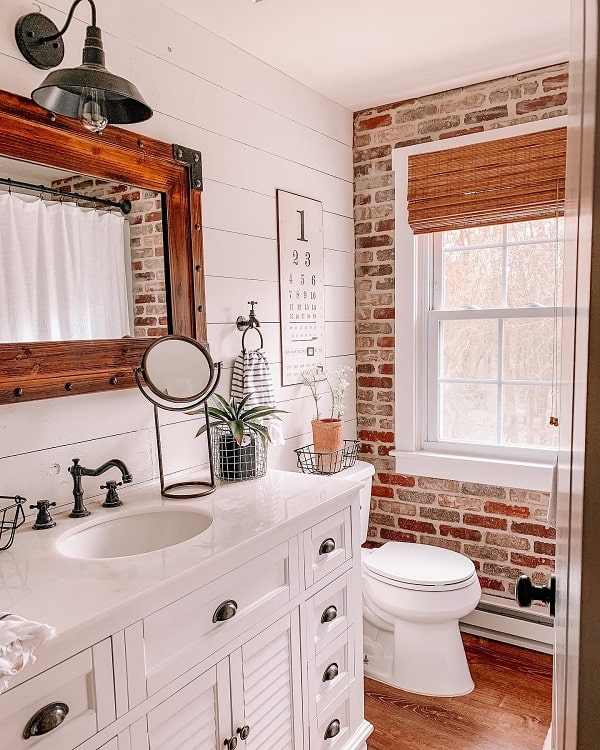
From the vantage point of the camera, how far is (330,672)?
5.79 feet

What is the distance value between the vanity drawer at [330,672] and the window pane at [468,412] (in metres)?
1.24

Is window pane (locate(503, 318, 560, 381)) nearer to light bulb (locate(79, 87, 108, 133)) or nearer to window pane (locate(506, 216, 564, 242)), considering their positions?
window pane (locate(506, 216, 564, 242))

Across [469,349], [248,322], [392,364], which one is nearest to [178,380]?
[248,322]

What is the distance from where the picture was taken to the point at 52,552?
1.34 metres

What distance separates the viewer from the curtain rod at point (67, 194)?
150 cm

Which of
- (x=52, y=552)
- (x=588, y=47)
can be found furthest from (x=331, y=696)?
(x=588, y=47)

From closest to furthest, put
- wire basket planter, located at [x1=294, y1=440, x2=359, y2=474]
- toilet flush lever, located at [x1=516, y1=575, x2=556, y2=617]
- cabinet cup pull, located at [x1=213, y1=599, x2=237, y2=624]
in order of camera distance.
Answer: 1. toilet flush lever, located at [x1=516, y1=575, x2=556, y2=617]
2. cabinet cup pull, located at [x1=213, y1=599, x2=237, y2=624]
3. wire basket planter, located at [x1=294, y1=440, x2=359, y2=474]

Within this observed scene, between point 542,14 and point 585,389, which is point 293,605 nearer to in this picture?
point 585,389

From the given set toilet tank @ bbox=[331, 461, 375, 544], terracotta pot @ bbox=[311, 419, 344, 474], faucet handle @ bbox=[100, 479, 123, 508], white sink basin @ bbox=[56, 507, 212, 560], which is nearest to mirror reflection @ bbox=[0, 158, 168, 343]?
faucet handle @ bbox=[100, 479, 123, 508]

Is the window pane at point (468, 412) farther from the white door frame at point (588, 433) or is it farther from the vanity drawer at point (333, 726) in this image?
the white door frame at point (588, 433)

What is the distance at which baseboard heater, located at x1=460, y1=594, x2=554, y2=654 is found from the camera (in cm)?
256

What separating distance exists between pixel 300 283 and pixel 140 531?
1321mm

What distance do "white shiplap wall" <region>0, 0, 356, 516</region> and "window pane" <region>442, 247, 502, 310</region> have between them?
48 cm

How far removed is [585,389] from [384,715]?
2300mm
